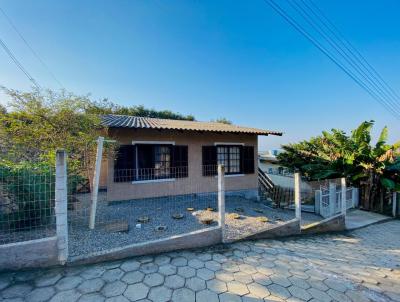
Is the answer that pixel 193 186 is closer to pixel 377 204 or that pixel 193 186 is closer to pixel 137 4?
pixel 137 4

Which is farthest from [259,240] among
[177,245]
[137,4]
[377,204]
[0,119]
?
[377,204]

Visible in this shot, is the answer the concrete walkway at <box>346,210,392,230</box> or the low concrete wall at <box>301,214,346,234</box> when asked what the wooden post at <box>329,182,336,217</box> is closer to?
the low concrete wall at <box>301,214,346,234</box>

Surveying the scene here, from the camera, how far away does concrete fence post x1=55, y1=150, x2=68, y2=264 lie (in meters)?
3.34

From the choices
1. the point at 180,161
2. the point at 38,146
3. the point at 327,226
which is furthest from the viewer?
the point at 180,161

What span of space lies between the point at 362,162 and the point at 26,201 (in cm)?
1413

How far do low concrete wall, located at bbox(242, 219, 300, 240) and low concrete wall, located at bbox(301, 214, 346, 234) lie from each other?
53 centimetres

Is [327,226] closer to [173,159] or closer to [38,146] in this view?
[173,159]

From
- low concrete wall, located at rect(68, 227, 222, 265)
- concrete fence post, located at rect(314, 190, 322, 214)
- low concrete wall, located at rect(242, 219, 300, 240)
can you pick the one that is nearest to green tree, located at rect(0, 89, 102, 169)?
low concrete wall, located at rect(68, 227, 222, 265)

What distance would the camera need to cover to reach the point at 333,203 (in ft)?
26.4

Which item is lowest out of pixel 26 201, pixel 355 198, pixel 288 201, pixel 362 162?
pixel 355 198

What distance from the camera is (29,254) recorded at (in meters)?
3.24

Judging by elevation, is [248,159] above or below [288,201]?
above

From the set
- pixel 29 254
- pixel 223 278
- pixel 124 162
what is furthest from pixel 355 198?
pixel 29 254

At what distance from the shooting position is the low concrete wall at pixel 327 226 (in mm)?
6348
